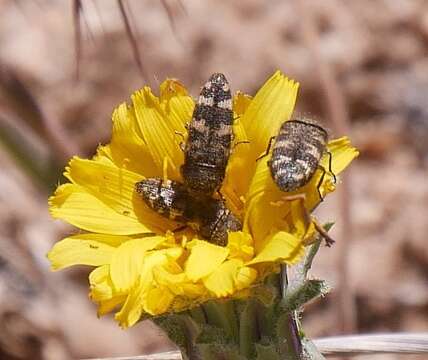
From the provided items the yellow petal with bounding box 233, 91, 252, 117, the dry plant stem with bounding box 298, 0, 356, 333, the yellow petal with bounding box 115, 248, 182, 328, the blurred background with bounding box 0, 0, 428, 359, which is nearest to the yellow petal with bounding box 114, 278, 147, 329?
the yellow petal with bounding box 115, 248, 182, 328

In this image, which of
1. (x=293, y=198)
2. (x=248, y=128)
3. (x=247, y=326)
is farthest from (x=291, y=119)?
(x=247, y=326)

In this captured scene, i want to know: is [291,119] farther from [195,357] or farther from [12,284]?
[12,284]

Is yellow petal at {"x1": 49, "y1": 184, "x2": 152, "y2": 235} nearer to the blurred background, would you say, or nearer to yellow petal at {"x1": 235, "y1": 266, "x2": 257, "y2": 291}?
yellow petal at {"x1": 235, "y1": 266, "x2": 257, "y2": 291}

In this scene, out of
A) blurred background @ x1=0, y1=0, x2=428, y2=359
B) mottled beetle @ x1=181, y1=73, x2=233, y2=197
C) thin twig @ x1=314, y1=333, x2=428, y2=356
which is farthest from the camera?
blurred background @ x1=0, y1=0, x2=428, y2=359

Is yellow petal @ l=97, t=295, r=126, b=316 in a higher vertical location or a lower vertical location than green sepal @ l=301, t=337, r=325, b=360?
higher

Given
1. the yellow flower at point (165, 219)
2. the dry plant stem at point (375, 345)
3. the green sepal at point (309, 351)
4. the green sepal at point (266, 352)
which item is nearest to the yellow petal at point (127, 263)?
the yellow flower at point (165, 219)
